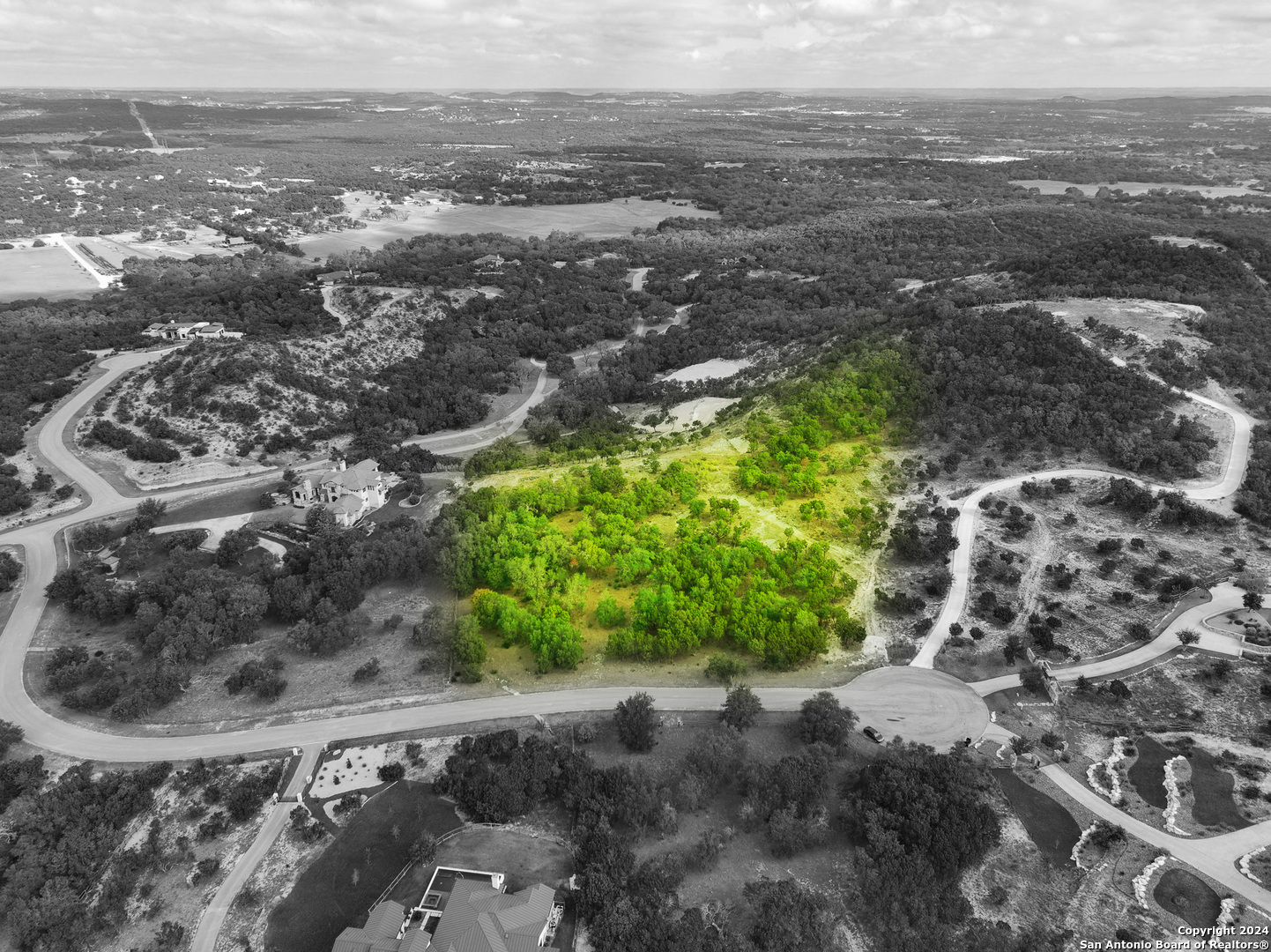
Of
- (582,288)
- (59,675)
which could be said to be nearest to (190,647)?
(59,675)

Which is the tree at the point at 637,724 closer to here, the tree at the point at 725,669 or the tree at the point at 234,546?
the tree at the point at 725,669

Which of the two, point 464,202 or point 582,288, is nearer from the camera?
point 582,288

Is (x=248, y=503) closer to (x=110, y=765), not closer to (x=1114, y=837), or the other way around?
(x=110, y=765)

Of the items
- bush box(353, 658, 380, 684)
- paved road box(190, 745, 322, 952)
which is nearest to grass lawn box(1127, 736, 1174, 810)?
bush box(353, 658, 380, 684)

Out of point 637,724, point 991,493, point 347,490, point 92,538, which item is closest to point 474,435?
point 347,490

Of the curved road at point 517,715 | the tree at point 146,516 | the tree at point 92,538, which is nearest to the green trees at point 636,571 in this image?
the curved road at point 517,715

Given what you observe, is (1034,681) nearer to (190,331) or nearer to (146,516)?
(146,516)

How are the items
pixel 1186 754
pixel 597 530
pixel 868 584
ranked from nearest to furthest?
pixel 1186 754 → pixel 868 584 → pixel 597 530
